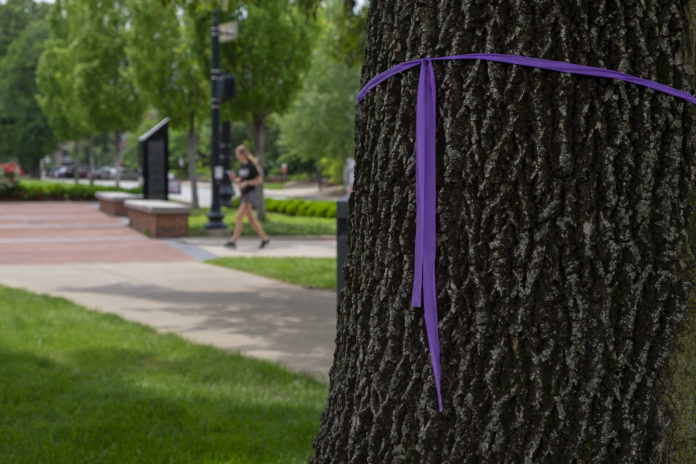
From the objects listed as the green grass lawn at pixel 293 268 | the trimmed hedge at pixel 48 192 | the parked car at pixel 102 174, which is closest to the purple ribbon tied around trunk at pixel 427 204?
the green grass lawn at pixel 293 268

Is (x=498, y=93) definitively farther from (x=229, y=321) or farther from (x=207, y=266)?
(x=207, y=266)

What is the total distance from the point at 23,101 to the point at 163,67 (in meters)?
37.9

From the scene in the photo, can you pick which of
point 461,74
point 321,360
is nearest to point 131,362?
point 321,360

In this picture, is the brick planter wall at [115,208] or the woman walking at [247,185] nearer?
the woman walking at [247,185]

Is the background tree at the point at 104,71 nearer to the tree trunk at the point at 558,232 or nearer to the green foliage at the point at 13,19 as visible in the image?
the green foliage at the point at 13,19

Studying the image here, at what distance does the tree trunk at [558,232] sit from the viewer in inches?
89.7

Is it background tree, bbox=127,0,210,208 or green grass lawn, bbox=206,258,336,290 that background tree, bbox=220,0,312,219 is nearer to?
background tree, bbox=127,0,210,208

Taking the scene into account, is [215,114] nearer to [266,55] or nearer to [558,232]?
[266,55]

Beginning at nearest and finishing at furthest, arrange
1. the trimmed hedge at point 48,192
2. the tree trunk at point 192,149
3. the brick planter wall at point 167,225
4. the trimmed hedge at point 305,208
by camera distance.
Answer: the brick planter wall at point 167,225
the trimmed hedge at point 305,208
the tree trunk at point 192,149
the trimmed hedge at point 48,192

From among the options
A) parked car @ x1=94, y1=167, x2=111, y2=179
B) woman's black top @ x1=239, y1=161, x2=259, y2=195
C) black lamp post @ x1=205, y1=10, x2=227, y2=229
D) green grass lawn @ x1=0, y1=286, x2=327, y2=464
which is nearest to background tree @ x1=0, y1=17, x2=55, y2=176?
parked car @ x1=94, y1=167, x2=111, y2=179

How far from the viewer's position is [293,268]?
1154cm

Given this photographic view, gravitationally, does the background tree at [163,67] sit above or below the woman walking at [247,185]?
above

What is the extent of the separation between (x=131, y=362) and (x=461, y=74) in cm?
430

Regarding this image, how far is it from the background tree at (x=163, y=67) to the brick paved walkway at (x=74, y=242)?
3870mm
